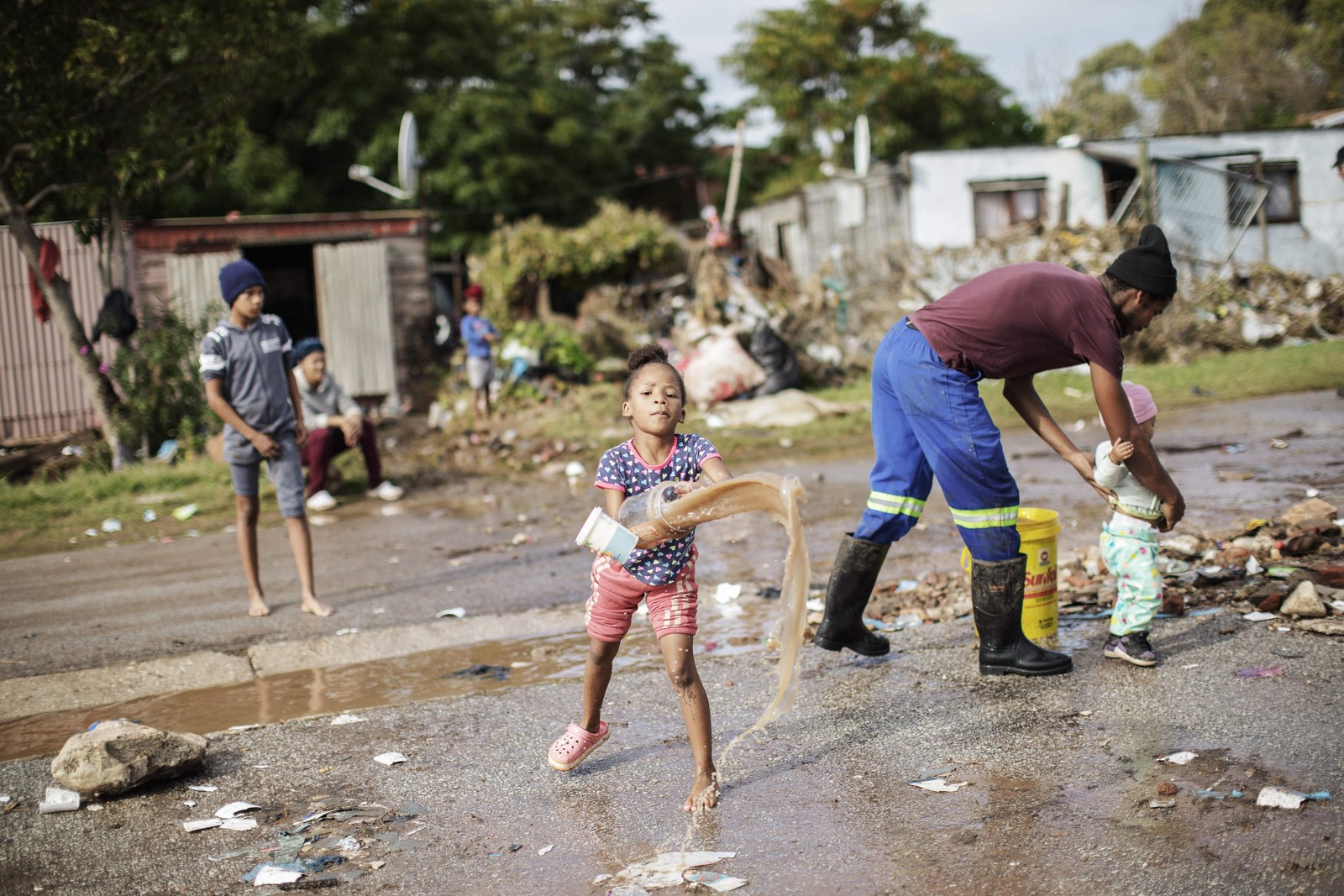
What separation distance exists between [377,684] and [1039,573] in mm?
2989

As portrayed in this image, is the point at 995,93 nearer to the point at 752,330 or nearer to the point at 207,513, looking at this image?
the point at 752,330

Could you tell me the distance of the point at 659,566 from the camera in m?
3.41

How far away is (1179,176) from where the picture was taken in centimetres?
1950

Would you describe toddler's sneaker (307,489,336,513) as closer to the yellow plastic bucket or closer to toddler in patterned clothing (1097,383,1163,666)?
the yellow plastic bucket

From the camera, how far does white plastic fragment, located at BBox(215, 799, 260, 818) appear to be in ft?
11.3

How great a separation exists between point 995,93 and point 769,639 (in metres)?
34.0

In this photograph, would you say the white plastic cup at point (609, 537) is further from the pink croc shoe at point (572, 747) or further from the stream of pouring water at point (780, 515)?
the pink croc shoe at point (572, 747)

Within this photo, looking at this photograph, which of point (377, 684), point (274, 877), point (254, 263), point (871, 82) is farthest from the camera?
point (871, 82)

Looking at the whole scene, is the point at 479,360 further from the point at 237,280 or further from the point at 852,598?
the point at 852,598

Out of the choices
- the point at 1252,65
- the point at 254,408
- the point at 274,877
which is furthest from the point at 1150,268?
the point at 1252,65

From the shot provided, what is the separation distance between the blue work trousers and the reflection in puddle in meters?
1.20

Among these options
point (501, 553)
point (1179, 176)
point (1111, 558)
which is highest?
point (1179, 176)

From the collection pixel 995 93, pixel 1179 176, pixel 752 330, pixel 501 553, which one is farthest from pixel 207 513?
pixel 995 93

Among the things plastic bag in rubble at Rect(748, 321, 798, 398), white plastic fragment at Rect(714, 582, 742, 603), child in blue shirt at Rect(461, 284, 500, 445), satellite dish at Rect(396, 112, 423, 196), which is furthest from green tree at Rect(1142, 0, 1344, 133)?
white plastic fragment at Rect(714, 582, 742, 603)
